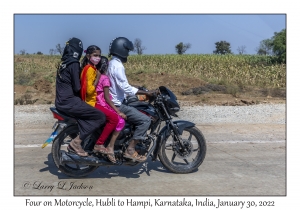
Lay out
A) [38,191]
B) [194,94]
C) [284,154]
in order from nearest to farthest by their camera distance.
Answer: [38,191] < [284,154] < [194,94]

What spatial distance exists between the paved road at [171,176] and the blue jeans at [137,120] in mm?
705

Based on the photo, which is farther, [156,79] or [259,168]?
[156,79]

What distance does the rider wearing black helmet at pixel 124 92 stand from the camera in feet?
19.6

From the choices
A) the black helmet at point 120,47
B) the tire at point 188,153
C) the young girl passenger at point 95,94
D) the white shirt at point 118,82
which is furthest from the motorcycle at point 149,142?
the black helmet at point 120,47

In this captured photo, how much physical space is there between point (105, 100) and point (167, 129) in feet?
3.61

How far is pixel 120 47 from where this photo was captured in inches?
238

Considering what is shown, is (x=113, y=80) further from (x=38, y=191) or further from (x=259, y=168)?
(x=259, y=168)

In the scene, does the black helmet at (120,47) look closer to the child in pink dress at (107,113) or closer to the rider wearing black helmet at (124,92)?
the rider wearing black helmet at (124,92)

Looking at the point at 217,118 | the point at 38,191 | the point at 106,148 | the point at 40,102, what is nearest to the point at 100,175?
the point at 106,148

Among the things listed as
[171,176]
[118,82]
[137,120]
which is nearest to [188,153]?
[171,176]

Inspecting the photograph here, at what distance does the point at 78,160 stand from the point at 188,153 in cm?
171

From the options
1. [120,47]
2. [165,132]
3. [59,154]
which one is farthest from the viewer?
[165,132]

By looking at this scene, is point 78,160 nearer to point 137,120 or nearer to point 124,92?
point 137,120

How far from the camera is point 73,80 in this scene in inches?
232
